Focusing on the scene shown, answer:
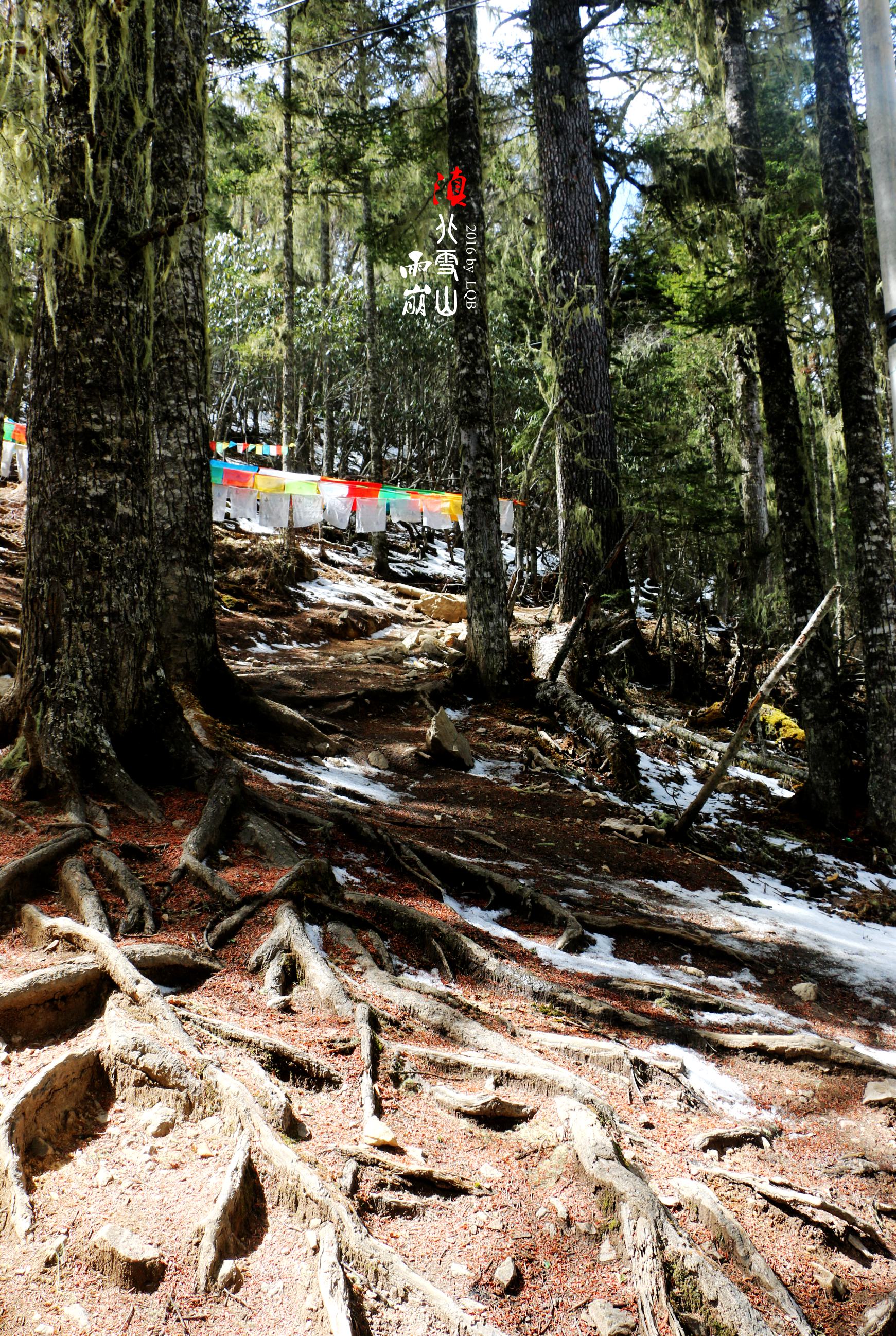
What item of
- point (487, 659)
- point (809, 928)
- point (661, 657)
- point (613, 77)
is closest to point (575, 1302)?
point (809, 928)

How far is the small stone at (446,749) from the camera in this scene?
6.89 metres

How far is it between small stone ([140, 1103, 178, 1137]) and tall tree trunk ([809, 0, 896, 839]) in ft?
21.3

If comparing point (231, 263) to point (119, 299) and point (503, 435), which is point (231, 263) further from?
point (119, 299)

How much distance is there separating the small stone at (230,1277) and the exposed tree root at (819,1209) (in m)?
1.32

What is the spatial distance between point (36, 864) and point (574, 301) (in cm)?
841

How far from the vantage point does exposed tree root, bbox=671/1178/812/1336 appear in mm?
1716

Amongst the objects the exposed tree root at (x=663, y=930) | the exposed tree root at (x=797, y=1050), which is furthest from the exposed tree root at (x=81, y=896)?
the exposed tree root at (x=663, y=930)

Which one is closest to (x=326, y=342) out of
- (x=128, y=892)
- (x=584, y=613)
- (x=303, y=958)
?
(x=584, y=613)

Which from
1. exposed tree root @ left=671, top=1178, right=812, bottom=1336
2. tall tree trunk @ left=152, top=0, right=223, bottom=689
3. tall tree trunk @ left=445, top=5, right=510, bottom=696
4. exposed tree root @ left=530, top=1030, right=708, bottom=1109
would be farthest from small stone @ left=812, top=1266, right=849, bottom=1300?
tall tree trunk @ left=445, top=5, right=510, bottom=696

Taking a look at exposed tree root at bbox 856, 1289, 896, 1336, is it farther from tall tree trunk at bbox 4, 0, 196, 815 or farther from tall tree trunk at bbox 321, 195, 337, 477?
tall tree trunk at bbox 321, 195, 337, 477

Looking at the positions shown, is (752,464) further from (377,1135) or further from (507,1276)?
(507,1276)

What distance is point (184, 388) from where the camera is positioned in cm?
566

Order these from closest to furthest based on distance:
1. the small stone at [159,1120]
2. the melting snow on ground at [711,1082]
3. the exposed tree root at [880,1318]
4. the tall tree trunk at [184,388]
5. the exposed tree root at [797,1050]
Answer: the exposed tree root at [880,1318] < the small stone at [159,1120] < the melting snow on ground at [711,1082] < the exposed tree root at [797,1050] < the tall tree trunk at [184,388]

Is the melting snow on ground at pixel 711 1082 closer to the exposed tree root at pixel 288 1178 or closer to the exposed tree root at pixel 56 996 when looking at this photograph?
the exposed tree root at pixel 288 1178
